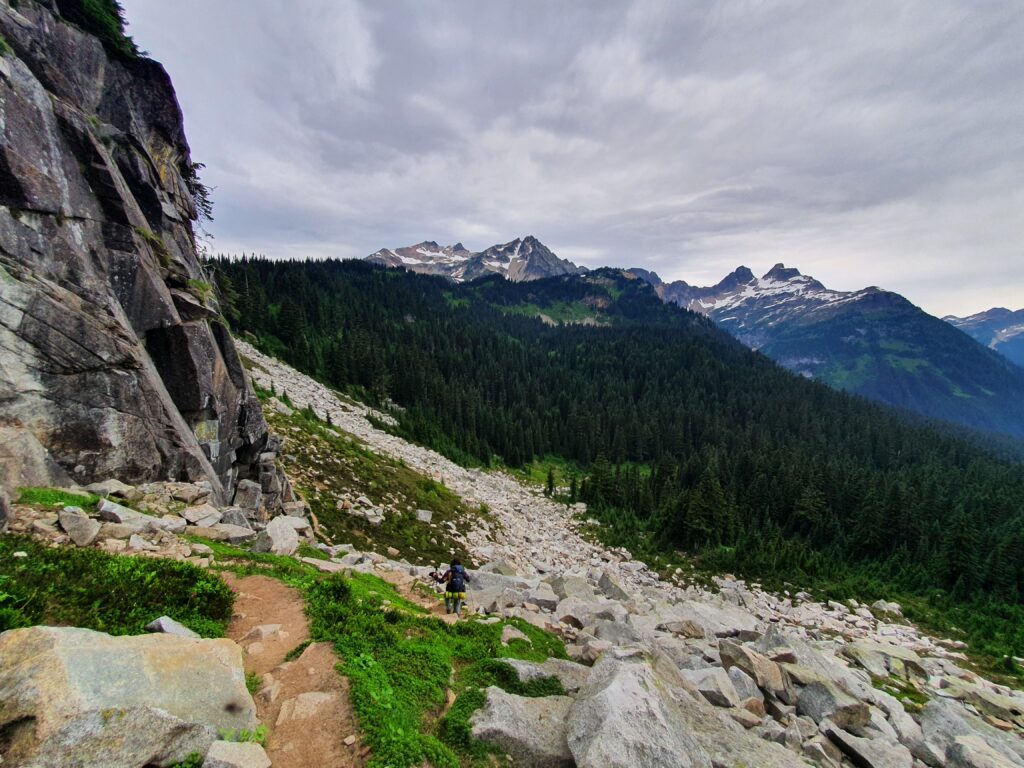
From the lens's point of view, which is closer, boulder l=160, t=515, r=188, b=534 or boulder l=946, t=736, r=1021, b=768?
boulder l=946, t=736, r=1021, b=768

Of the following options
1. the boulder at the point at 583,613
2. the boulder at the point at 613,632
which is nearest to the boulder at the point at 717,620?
the boulder at the point at 583,613

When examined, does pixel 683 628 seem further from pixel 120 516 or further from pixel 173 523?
pixel 120 516

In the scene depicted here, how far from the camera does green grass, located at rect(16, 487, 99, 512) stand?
1089 cm

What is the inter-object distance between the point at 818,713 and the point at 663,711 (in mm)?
7705

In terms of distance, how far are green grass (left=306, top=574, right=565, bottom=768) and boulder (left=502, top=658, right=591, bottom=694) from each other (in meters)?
0.22

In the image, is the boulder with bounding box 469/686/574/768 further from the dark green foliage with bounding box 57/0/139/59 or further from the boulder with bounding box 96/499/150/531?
the dark green foliage with bounding box 57/0/139/59

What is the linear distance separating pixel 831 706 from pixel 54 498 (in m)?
21.4

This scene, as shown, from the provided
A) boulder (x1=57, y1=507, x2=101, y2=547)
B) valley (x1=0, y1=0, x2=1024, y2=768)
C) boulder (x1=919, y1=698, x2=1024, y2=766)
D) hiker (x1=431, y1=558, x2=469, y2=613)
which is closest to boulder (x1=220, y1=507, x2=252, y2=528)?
valley (x1=0, y1=0, x2=1024, y2=768)

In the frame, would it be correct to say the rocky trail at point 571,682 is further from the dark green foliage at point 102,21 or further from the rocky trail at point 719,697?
the dark green foliage at point 102,21

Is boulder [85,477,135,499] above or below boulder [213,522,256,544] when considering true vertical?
above

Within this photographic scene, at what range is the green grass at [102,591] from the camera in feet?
23.1

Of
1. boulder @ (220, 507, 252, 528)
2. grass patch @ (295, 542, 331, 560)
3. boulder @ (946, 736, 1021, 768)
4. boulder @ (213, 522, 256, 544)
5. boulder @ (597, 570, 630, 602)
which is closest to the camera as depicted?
boulder @ (946, 736, 1021, 768)

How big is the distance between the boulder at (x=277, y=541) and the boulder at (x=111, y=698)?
357 inches

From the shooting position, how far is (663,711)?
7305 millimetres
